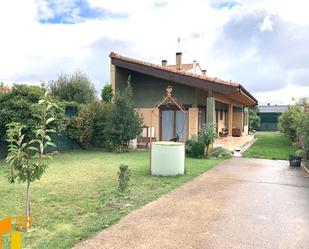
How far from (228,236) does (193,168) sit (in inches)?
235

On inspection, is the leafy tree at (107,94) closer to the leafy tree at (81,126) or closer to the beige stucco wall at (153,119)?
the leafy tree at (81,126)

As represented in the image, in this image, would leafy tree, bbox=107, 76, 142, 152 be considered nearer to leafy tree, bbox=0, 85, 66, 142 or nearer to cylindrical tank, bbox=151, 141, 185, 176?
leafy tree, bbox=0, 85, 66, 142

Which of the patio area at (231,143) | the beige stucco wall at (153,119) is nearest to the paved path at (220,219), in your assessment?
the patio area at (231,143)

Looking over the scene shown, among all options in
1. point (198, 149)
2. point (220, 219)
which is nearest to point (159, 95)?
point (198, 149)

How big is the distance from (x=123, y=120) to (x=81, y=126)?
95.1 inches

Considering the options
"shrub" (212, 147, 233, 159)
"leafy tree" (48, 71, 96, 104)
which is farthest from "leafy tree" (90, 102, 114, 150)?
"leafy tree" (48, 71, 96, 104)

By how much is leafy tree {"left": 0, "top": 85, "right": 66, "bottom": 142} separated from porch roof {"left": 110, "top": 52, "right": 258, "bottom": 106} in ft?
18.6

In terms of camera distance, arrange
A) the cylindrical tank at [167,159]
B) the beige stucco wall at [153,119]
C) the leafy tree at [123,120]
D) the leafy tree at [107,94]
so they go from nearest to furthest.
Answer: the cylindrical tank at [167,159] < the leafy tree at [123,120] < the leafy tree at [107,94] < the beige stucco wall at [153,119]

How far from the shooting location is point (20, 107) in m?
12.1

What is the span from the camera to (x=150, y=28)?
1662 cm

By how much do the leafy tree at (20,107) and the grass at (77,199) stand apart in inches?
92.3

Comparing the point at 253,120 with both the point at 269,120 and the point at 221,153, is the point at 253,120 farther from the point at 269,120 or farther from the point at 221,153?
the point at 221,153

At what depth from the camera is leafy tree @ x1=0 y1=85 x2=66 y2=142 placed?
1204cm

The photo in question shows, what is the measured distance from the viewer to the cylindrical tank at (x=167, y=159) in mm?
9352
